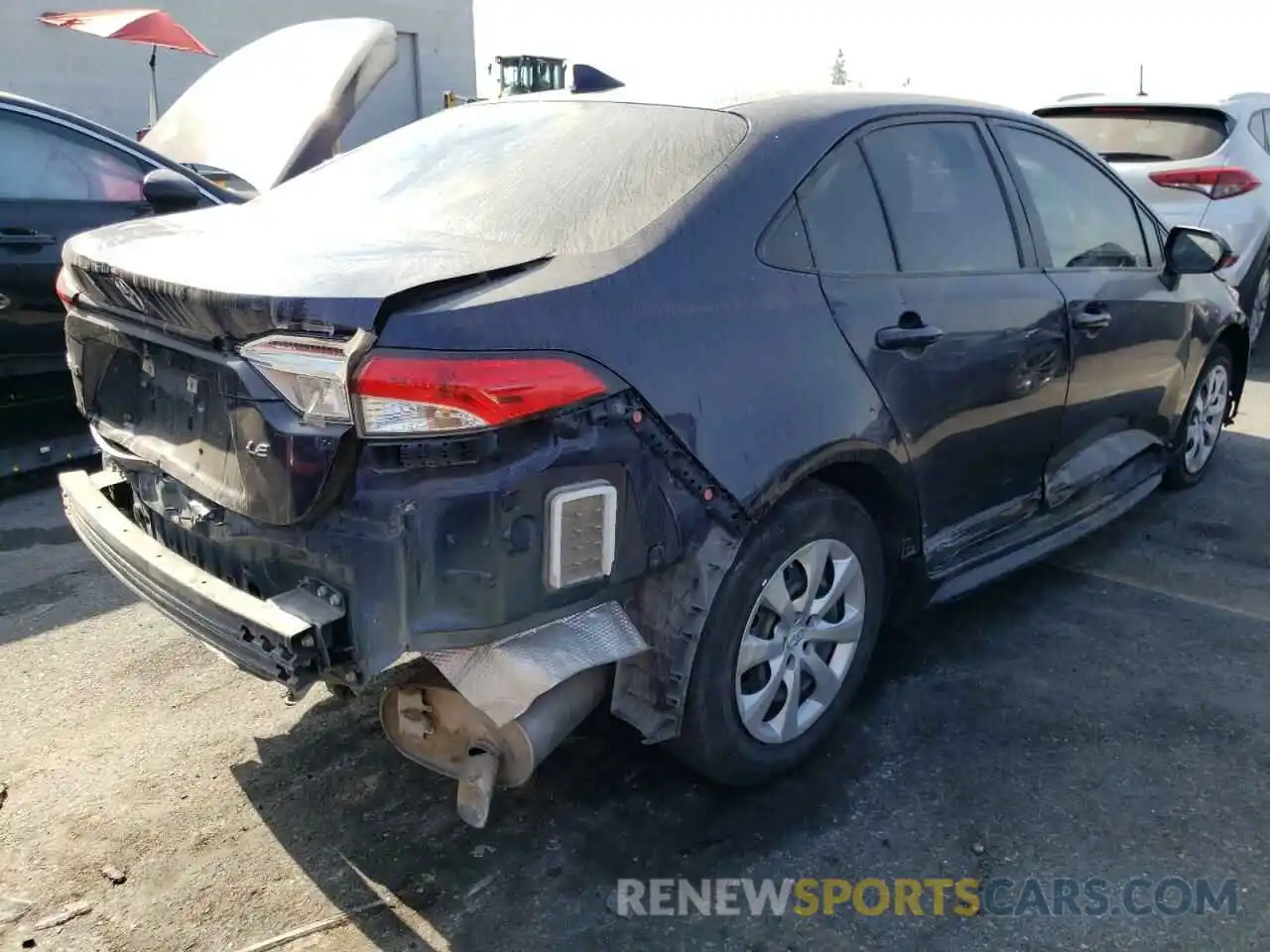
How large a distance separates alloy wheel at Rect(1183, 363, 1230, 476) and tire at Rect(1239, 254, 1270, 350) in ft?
7.78

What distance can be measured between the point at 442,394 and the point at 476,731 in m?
0.83

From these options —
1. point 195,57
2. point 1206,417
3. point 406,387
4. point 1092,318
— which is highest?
point 195,57

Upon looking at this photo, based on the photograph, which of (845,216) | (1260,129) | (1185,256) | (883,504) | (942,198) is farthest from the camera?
(1260,129)

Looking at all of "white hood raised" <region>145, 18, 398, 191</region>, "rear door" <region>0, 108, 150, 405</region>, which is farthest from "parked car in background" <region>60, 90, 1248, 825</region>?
"white hood raised" <region>145, 18, 398, 191</region>

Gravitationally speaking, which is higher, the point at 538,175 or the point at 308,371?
the point at 538,175

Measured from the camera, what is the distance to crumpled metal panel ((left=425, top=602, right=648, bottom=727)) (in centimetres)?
224

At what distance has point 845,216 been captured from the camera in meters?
2.87

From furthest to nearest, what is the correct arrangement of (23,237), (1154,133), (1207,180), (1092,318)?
(1154,133)
(1207,180)
(23,237)
(1092,318)

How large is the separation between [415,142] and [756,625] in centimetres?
174

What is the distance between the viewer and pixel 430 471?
2082mm

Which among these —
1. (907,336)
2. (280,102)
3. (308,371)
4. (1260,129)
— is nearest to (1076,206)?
(907,336)

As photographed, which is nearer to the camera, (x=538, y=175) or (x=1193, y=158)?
(x=538, y=175)

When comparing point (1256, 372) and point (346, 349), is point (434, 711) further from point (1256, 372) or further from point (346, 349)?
point (1256, 372)

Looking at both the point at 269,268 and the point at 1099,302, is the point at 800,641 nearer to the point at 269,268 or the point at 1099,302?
the point at 269,268
